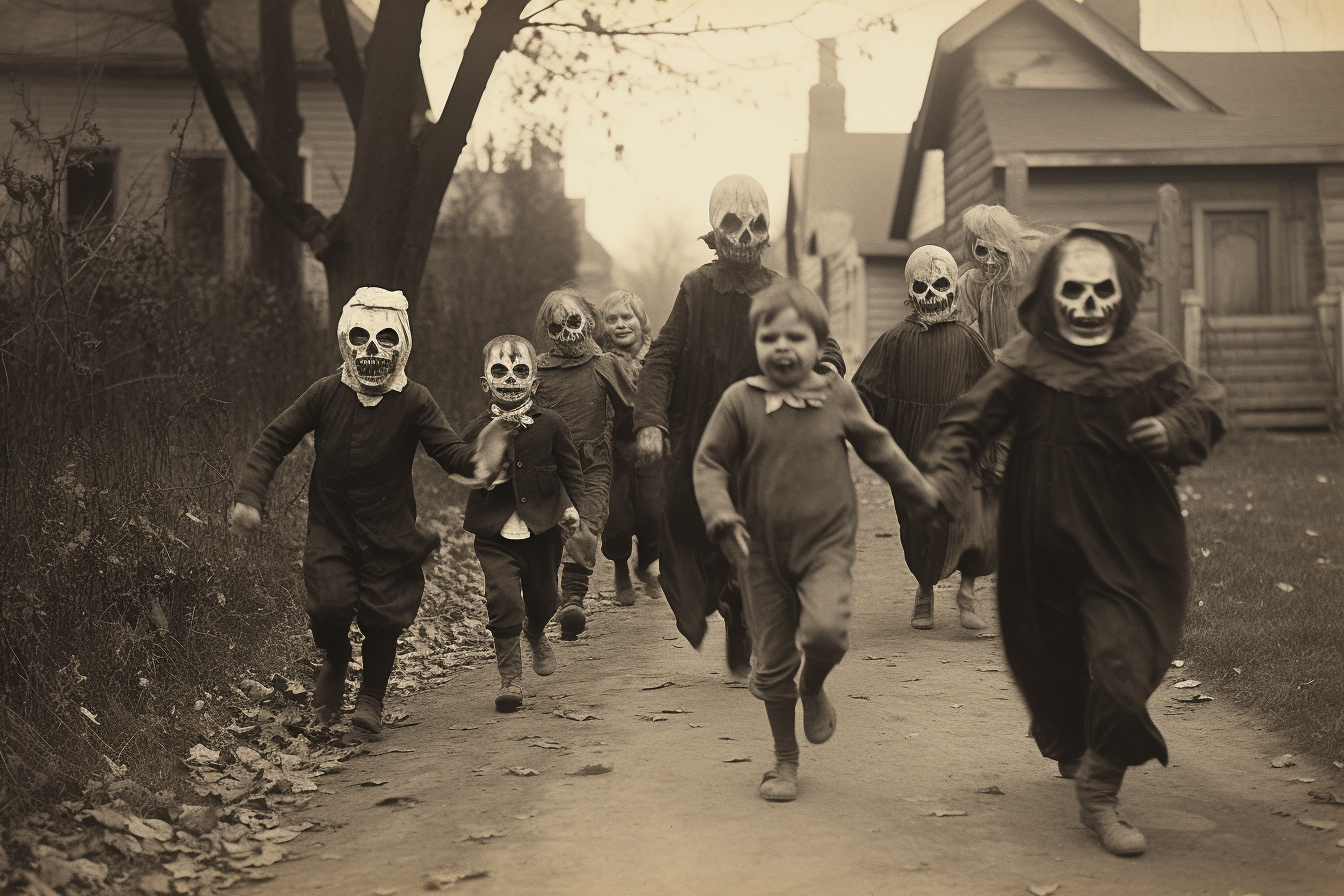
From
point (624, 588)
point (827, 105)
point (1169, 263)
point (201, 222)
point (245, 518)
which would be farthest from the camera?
point (827, 105)

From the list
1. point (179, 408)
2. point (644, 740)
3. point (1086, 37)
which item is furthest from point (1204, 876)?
point (1086, 37)

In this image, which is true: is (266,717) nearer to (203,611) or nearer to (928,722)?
(203,611)

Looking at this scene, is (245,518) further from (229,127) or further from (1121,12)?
(1121,12)

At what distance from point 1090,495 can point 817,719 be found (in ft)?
4.11

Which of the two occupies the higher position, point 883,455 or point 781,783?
point 883,455

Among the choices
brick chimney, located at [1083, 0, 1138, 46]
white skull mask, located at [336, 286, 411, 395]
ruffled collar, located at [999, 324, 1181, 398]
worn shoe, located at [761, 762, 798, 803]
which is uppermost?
brick chimney, located at [1083, 0, 1138, 46]

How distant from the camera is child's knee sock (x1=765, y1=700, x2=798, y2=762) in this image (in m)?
5.09

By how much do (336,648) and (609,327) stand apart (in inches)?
152

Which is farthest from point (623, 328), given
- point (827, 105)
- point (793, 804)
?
point (827, 105)

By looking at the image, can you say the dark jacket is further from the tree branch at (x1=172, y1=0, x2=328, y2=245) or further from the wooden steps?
the wooden steps

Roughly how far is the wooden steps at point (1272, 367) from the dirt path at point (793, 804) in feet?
42.9

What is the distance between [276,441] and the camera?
6203mm

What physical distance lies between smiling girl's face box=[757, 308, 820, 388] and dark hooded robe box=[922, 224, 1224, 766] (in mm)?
541

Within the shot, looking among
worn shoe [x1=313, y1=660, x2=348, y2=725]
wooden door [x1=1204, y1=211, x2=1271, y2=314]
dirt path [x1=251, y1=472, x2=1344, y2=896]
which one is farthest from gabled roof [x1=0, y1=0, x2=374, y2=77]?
dirt path [x1=251, y1=472, x2=1344, y2=896]
